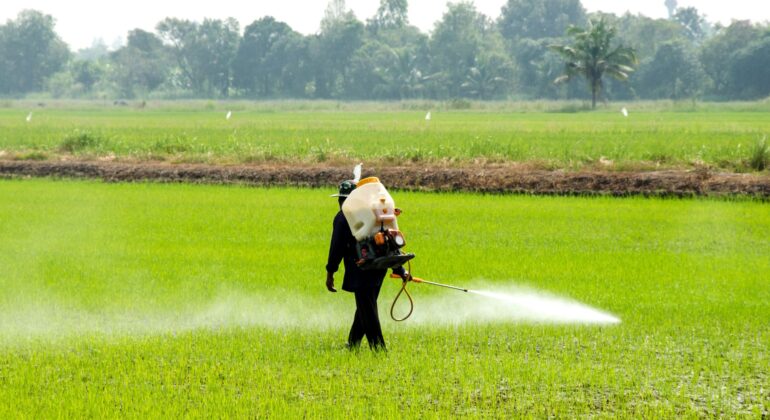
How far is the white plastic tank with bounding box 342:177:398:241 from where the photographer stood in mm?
7912

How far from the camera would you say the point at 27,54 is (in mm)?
120625

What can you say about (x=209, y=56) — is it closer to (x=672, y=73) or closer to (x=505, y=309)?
(x=672, y=73)

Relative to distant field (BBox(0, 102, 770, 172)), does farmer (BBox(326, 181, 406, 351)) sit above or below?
above

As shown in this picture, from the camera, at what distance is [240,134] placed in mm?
39469

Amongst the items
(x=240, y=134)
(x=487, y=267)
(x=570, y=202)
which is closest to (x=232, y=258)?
(x=487, y=267)

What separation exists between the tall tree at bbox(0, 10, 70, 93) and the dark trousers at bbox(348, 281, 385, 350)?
388 ft

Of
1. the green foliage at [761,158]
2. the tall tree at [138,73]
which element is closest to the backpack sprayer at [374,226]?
the green foliage at [761,158]

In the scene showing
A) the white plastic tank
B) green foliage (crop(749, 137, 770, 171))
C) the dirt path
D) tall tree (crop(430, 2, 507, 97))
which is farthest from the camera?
tall tree (crop(430, 2, 507, 97))

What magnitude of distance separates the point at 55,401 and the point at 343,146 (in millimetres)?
24351

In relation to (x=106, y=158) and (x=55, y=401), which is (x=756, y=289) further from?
(x=106, y=158)

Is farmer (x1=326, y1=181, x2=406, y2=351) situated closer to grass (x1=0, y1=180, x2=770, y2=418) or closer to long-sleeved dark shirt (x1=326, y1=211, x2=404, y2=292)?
long-sleeved dark shirt (x1=326, y1=211, x2=404, y2=292)

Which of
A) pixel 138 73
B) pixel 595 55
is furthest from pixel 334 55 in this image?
pixel 595 55

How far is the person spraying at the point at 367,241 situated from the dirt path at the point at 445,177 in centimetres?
1429

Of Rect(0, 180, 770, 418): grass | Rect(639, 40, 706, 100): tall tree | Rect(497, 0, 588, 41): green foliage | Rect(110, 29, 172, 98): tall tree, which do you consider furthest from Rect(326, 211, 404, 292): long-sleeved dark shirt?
Rect(497, 0, 588, 41): green foliage
